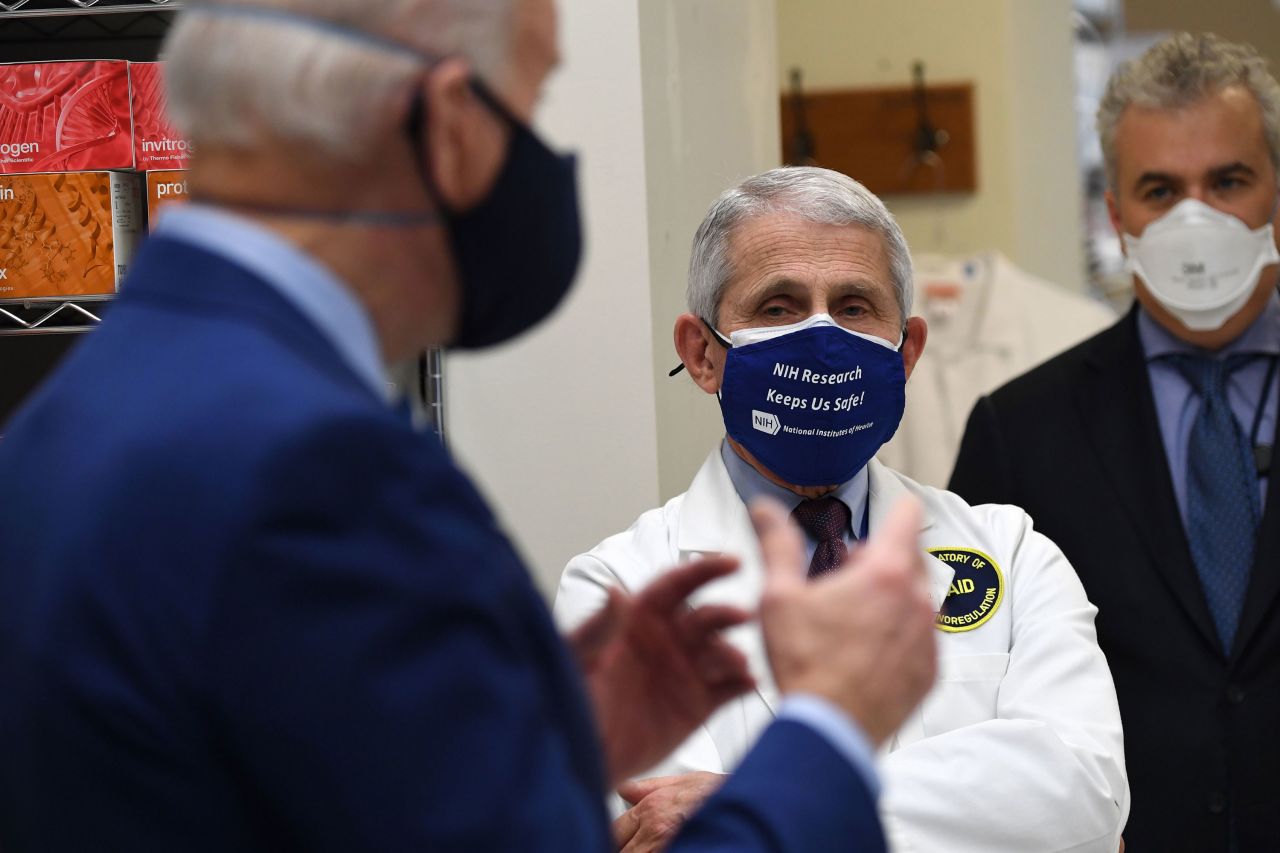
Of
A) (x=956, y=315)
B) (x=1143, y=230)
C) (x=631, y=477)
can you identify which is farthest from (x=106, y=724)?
(x=956, y=315)

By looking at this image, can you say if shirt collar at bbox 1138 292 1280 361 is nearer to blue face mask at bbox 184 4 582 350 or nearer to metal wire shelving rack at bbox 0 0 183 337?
metal wire shelving rack at bbox 0 0 183 337

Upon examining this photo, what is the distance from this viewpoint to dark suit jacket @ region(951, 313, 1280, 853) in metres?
2.47

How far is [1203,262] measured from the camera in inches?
107

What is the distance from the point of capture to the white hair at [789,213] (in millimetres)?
2211

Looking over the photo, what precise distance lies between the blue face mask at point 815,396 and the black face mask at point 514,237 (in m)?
1.00

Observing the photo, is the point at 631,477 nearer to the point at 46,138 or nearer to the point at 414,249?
the point at 46,138

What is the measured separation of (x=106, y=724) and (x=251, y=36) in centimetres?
41

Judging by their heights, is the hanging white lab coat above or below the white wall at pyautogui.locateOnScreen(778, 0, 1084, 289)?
below

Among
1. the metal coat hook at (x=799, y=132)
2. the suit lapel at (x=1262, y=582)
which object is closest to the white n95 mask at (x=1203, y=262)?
the suit lapel at (x=1262, y=582)

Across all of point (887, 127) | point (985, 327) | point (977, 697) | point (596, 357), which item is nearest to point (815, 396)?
point (977, 697)

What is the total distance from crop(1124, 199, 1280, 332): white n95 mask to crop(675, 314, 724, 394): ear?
0.92 m

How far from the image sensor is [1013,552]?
7.35ft

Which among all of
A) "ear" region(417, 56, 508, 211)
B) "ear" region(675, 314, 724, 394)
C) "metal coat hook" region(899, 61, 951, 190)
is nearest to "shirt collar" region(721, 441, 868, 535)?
"ear" region(675, 314, 724, 394)

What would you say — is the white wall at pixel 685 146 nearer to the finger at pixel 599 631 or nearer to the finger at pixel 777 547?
the finger at pixel 599 631
